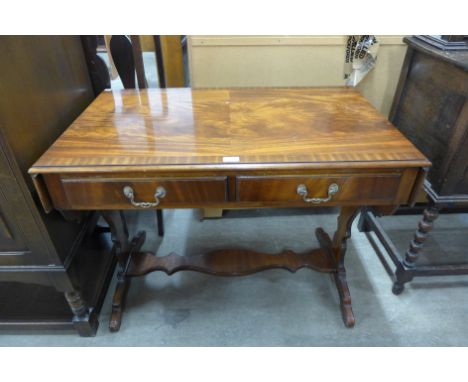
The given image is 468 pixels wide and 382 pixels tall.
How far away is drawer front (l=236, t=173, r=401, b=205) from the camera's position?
0.96 metres

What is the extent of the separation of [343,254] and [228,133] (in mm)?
822

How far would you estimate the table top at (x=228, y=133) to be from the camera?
93 centimetres

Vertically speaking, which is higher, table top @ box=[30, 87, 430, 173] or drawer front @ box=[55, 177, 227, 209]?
table top @ box=[30, 87, 430, 173]

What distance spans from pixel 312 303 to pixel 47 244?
1.12m

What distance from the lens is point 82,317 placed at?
4.40ft

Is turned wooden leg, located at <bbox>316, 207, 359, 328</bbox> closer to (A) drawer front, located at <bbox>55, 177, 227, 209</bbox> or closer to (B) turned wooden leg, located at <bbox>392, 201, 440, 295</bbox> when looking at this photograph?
(B) turned wooden leg, located at <bbox>392, 201, 440, 295</bbox>

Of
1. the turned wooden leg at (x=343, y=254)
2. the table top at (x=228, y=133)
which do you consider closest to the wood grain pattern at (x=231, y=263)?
the turned wooden leg at (x=343, y=254)

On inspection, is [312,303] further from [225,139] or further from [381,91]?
[381,91]

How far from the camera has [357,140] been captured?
1.03m

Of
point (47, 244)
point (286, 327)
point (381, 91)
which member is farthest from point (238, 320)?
point (381, 91)

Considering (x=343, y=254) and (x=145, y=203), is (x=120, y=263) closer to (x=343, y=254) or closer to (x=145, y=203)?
(x=145, y=203)

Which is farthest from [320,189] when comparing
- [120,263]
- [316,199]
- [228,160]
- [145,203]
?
[120,263]

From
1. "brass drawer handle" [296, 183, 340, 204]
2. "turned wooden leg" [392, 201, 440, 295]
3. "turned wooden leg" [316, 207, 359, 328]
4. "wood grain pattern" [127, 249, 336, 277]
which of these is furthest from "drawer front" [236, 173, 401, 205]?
"wood grain pattern" [127, 249, 336, 277]

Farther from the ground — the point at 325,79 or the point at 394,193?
the point at 325,79
